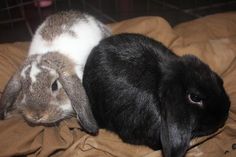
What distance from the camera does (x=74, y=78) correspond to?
1.69m

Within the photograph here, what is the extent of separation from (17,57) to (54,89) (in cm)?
58

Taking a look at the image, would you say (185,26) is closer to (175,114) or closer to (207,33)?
(207,33)

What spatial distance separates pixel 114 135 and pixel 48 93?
13.4 inches

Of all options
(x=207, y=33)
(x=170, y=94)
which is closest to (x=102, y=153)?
(x=170, y=94)

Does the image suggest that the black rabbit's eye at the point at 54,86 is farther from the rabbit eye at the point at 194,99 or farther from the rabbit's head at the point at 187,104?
the rabbit eye at the point at 194,99

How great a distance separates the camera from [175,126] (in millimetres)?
1316

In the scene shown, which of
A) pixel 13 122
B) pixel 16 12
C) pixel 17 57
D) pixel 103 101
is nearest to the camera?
pixel 103 101

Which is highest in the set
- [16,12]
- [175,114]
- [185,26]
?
[175,114]

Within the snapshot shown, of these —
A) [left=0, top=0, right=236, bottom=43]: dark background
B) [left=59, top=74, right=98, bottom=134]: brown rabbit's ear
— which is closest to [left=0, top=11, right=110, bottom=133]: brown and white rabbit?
[left=59, top=74, right=98, bottom=134]: brown rabbit's ear

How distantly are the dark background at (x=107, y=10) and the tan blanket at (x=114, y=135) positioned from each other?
2.42 feet

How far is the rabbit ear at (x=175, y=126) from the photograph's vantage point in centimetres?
132

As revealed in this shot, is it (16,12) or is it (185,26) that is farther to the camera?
(16,12)

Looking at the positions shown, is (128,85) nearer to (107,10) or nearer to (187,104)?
(187,104)

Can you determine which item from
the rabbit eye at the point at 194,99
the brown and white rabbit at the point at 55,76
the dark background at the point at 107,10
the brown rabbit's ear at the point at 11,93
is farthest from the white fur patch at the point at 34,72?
the dark background at the point at 107,10
